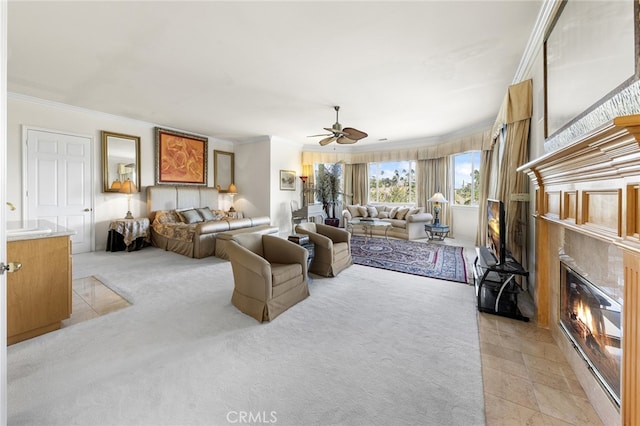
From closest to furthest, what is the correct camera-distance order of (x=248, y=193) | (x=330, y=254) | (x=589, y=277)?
1. (x=589, y=277)
2. (x=330, y=254)
3. (x=248, y=193)

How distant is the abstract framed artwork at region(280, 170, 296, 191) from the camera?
7375mm

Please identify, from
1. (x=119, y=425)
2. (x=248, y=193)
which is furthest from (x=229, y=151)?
(x=119, y=425)

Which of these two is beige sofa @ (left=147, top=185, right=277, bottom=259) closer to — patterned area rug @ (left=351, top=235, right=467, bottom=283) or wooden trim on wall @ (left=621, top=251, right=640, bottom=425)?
patterned area rug @ (left=351, top=235, right=467, bottom=283)

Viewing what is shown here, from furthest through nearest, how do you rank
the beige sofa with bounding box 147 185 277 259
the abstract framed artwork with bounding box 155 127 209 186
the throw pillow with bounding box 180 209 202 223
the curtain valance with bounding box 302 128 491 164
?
the abstract framed artwork with bounding box 155 127 209 186, the curtain valance with bounding box 302 128 491 164, the throw pillow with bounding box 180 209 202 223, the beige sofa with bounding box 147 185 277 259

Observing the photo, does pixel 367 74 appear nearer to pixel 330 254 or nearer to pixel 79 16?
pixel 330 254

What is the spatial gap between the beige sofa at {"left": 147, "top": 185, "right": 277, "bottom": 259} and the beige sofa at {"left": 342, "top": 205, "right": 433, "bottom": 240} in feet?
9.82

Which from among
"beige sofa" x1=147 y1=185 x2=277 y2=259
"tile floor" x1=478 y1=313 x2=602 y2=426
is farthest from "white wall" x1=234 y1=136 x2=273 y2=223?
Answer: "tile floor" x1=478 y1=313 x2=602 y2=426

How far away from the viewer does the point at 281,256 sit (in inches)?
117

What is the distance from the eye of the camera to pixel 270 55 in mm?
2873

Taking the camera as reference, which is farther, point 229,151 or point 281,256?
point 229,151

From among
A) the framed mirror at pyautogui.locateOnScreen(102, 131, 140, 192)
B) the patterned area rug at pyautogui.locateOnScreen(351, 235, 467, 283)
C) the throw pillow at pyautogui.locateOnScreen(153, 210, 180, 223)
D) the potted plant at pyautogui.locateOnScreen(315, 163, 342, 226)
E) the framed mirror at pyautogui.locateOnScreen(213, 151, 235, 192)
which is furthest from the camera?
the potted plant at pyautogui.locateOnScreen(315, 163, 342, 226)

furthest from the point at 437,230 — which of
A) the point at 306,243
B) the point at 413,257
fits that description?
the point at 306,243

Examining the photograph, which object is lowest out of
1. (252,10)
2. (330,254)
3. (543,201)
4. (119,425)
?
(119,425)

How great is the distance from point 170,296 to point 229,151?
5434 millimetres
